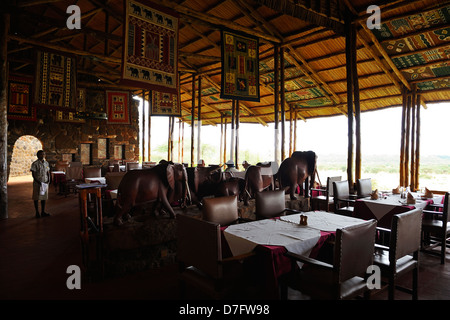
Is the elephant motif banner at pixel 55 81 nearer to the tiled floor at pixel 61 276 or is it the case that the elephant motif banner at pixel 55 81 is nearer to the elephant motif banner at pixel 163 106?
the elephant motif banner at pixel 163 106

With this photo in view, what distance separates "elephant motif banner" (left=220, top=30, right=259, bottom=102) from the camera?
678 centimetres

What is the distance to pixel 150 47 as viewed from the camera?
532 cm

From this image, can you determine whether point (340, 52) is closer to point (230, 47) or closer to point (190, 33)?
point (230, 47)

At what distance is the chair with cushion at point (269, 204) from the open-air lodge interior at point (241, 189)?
0.06 feet

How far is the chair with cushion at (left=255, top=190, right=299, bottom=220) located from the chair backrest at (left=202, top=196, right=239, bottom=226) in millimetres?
447

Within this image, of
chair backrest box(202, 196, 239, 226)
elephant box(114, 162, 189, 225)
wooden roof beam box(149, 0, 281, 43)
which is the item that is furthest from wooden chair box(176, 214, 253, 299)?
wooden roof beam box(149, 0, 281, 43)

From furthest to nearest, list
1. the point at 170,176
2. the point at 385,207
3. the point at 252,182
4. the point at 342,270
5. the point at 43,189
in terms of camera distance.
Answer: the point at 43,189, the point at 252,182, the point at 385,207, the point at 170,176, the point at 342,270

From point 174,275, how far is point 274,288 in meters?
1.62

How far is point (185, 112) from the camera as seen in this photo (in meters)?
19.1

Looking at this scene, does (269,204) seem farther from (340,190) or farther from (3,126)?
(3,126)

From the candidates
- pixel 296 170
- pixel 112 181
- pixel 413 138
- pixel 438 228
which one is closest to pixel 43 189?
pixel 112 181

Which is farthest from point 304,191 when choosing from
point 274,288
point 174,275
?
point 274,288

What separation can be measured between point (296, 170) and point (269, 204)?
74.9 inches

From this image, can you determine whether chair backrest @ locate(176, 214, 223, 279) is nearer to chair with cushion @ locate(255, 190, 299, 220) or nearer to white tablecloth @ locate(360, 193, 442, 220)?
chair with cushion @ locate(255, 190, 299, 220)
